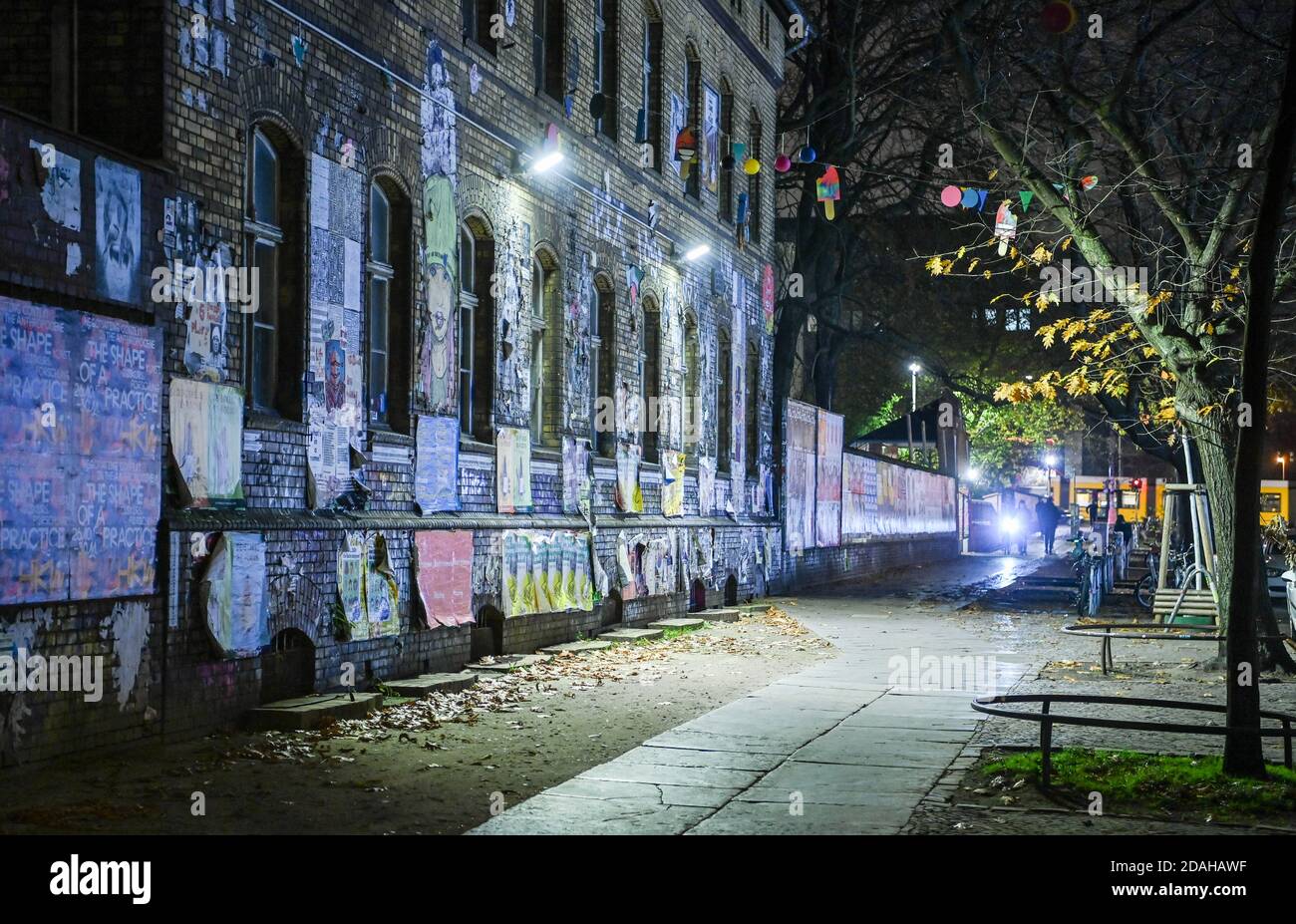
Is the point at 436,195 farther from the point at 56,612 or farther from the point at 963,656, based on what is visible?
the point at 963,656

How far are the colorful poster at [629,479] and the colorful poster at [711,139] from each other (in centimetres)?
611

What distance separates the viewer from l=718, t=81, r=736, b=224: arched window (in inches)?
1077

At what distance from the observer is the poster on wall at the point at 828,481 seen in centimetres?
3369

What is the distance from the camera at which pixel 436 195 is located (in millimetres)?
15219

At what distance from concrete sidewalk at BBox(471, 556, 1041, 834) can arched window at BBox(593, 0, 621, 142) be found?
26.5 ft

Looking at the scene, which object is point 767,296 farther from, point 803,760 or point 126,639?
point 126,639

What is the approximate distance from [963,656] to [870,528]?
70.3 ft

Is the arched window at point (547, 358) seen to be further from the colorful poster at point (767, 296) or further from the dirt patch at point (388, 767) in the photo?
the colorful poster at point (767, 296)

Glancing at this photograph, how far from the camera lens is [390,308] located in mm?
14719

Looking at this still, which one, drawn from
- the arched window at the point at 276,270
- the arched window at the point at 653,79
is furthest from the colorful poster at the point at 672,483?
the arched window at the point at 276,270

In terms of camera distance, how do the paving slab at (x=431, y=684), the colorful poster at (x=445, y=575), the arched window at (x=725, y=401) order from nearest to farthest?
1. the paving slab at (x=431, y=684)
2. the colorful poster at (x=445, y=575)
3. the arched window at (x=725, y=401)

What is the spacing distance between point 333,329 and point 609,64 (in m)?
9.39

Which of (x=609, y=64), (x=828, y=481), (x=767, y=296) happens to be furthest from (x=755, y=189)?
(x=609, y=64)
